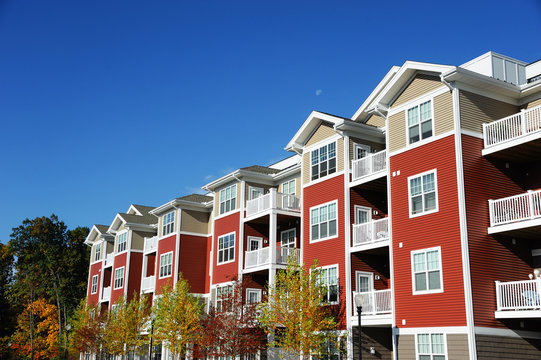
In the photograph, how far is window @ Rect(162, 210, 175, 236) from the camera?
45.6 metres

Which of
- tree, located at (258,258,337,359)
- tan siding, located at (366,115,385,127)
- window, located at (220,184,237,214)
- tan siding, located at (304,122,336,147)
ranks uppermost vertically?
tan siding, located at (366,115,385,127)

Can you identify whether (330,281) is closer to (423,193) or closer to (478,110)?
(423,193)

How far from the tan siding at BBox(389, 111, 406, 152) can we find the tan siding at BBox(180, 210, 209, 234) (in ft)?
73.6

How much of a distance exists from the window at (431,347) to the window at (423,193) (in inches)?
203

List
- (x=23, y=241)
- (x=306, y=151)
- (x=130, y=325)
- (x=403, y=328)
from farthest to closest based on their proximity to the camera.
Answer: (x=23, y=241)
(x=130, y=325)
(x=306, y=151)
(x=403, y=328)

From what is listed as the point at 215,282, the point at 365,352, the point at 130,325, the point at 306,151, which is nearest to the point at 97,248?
the point at 130,325

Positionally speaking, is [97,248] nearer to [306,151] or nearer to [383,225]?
[306,151]

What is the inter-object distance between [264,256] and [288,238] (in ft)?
8.10

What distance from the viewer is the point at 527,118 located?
22922 mm

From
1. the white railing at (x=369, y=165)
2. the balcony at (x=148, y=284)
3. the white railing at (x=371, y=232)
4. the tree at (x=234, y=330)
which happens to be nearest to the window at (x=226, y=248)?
the tree at (x=234, y=330)

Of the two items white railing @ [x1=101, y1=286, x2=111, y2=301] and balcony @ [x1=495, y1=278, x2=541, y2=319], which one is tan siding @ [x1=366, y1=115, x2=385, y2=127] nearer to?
balcony @ [x1=495, y1=278, x2=541, y2=319]

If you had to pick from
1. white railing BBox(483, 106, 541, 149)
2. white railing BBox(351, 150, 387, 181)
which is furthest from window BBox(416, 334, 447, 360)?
white railing BBox(351, 150, 387, 181)

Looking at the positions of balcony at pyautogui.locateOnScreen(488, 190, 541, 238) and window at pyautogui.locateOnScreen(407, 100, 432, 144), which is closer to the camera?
balcony at pyautogui.locateOnScreen(488, 190, 541, 238)

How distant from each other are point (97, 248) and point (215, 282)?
29455 millimetres
